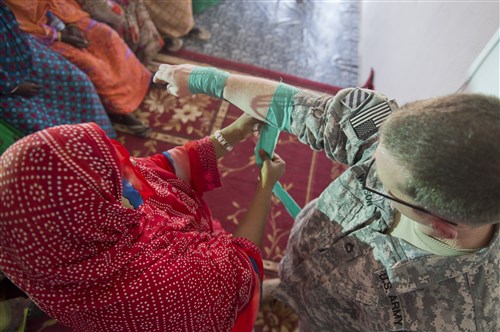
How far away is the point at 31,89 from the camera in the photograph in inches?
59.4

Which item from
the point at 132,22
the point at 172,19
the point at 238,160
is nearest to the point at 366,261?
the point at 238,160

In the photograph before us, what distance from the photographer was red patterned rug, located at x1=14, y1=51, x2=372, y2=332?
1.68 m

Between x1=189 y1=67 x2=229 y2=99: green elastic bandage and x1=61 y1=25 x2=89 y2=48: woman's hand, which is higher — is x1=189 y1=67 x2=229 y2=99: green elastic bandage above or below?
above

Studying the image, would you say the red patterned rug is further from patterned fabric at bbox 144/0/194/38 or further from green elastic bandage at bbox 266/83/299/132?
green elastic bandage at bbox 266/83/299/132

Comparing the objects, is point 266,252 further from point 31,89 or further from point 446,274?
point 31,89

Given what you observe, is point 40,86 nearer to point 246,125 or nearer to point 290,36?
point 246,125

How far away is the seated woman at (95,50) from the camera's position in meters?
1.61

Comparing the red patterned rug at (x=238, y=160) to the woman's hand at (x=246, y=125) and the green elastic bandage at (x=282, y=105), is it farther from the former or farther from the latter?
the green elastic bandage at (x=282, y=105)

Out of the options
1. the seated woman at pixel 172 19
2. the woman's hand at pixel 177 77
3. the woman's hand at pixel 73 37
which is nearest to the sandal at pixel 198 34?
the seated woman at pixel 172 19

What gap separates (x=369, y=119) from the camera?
774 mm

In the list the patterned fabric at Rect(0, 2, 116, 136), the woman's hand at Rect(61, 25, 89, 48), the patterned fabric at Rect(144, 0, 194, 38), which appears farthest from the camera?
the patterned fabric at Rect(144, 0, 194, 38)

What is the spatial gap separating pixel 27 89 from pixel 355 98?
1360mm

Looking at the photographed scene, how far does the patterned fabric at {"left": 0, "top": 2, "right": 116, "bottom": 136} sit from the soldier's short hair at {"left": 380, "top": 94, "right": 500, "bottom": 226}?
1448 millimetres

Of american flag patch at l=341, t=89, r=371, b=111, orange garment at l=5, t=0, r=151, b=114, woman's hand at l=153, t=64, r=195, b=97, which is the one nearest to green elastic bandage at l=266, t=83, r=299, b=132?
american flag patch at l=341, t=89, r=371, b=111
